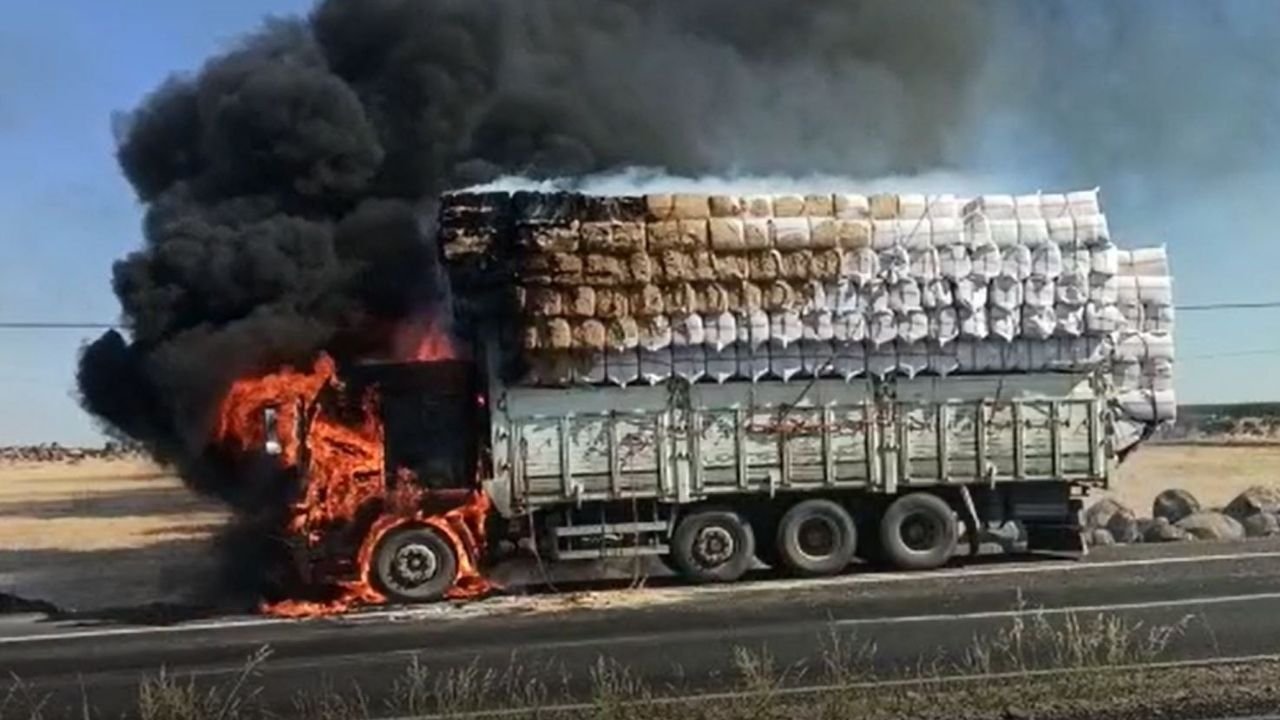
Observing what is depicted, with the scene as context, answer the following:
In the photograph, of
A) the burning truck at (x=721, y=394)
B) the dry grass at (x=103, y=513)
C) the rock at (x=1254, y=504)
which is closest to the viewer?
the burning truck at (x=721, y=394)

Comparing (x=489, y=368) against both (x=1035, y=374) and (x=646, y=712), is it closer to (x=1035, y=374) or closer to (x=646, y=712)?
(x=1035, y=374)

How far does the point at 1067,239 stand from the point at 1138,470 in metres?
26.5

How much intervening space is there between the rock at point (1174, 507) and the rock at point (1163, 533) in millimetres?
1157

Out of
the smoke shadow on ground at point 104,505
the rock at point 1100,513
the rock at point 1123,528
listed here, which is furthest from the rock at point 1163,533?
the smoke shadow on ground at point 104,505

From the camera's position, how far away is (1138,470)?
44.6 metres

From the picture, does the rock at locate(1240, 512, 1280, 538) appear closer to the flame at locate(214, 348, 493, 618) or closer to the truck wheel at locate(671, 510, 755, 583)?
the truck wheel at locate(671, 510, 755, 583)

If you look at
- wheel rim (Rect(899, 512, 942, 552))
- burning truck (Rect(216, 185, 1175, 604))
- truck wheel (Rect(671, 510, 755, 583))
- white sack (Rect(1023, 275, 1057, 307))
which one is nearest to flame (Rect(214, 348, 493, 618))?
burning truck (Rect(216, 185, 1175, 604))

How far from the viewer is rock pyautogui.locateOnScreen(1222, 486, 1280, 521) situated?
25797 mm

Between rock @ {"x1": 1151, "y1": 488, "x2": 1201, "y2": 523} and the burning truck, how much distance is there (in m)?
6.29

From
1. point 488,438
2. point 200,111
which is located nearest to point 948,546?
point 488,438

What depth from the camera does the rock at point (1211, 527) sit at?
23.8 m

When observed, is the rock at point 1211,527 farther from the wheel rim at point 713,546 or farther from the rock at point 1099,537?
the wheel rim at point 713,546

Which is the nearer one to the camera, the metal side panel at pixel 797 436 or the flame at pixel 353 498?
the flame at pixel 353 498

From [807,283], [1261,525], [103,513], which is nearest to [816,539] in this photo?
[807,283]
